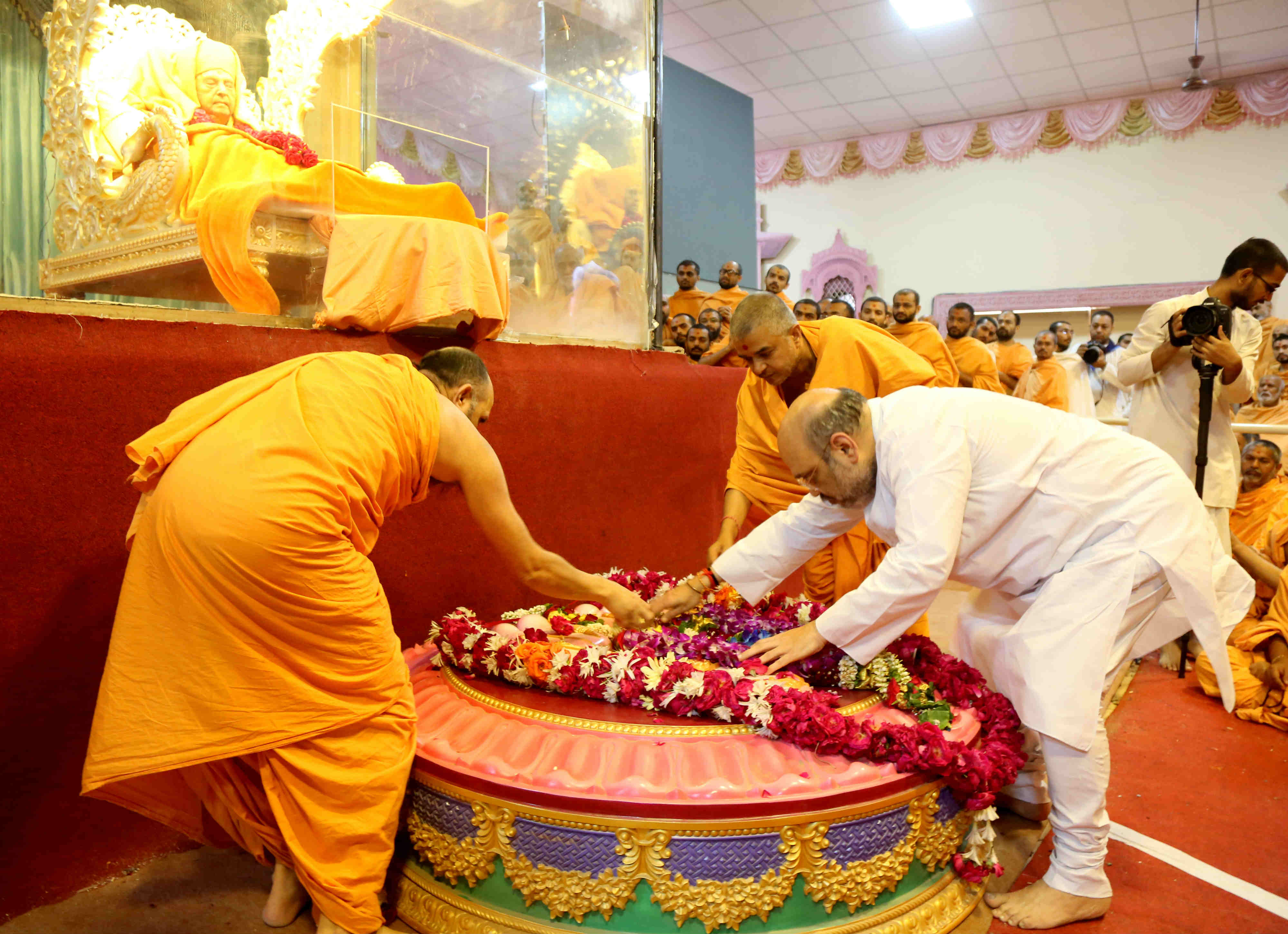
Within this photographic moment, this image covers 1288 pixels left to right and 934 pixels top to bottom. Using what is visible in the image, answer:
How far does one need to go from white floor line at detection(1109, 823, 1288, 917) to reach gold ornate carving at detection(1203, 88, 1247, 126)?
40.5ft

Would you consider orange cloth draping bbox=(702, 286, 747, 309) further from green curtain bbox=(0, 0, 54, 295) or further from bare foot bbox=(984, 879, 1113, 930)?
bare foot bbox=(984, 879, 1113, 930)

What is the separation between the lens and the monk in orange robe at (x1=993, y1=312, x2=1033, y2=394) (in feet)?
33.0

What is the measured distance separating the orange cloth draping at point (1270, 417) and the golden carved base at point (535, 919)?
6706 mm

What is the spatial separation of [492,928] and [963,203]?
1381cm

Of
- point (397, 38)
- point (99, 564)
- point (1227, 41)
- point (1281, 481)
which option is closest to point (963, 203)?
point (1227, 41)

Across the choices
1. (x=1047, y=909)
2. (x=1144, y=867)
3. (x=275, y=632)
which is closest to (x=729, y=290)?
(x=1144, y=867)

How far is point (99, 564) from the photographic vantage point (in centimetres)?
244

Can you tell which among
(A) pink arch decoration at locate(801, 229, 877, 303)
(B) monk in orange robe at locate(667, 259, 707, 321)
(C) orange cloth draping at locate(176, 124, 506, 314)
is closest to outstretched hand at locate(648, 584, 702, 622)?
(C) orange cloth draping at locate(176, 124, 506, 314)

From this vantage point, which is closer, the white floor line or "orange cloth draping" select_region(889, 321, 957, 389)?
the white floor line

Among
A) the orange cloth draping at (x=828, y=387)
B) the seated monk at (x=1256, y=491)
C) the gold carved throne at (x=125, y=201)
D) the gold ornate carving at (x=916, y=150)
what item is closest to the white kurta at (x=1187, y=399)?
the seated monk at (x=1256, y=491)

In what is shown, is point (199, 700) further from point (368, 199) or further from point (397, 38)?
point (397, 38)

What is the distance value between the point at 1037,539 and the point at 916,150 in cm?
1312

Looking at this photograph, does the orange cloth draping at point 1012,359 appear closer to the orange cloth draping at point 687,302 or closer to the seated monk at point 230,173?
the orange cloth draping at point 687,302

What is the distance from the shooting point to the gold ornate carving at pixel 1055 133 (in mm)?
12875
